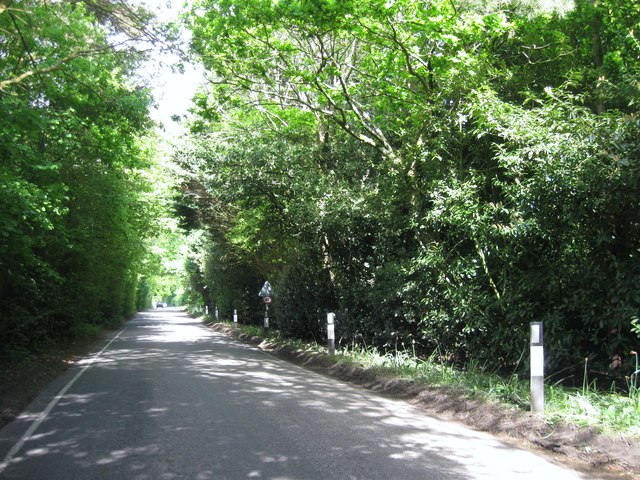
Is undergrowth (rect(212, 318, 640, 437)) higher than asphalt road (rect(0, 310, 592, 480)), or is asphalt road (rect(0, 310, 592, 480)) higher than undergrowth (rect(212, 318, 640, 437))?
undergrowth (rect(212, 318, 640, 437))

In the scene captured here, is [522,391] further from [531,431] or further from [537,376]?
[531,431]

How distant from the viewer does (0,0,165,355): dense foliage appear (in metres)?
9.28

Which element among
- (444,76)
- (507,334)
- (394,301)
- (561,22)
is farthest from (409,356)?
(561,22)

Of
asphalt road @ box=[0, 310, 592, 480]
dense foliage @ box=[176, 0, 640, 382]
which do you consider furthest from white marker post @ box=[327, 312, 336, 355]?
asphalt road @ box=[0, 310, 592, 480]

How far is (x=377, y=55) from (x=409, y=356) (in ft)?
22.5

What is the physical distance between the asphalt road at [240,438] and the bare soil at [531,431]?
11.6 inches

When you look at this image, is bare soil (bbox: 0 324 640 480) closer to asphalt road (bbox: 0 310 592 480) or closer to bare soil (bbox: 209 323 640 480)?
bare soil (bbox: 209 323 640 480)

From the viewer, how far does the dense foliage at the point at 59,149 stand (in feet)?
30.5

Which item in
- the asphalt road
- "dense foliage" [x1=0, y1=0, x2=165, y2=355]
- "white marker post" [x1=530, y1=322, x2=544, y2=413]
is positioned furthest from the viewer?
"dense foliage" [x1=0, y1=0, x2=165, y2=355]

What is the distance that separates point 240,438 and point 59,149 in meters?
9.59

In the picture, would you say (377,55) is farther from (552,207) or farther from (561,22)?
(552,207)

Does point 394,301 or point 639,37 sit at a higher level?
point 639,37

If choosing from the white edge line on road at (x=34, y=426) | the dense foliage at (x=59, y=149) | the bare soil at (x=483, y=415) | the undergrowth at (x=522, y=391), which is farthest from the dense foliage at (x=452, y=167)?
the white edge line on road at (x=34, y=426)

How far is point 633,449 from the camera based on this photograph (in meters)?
5.04
